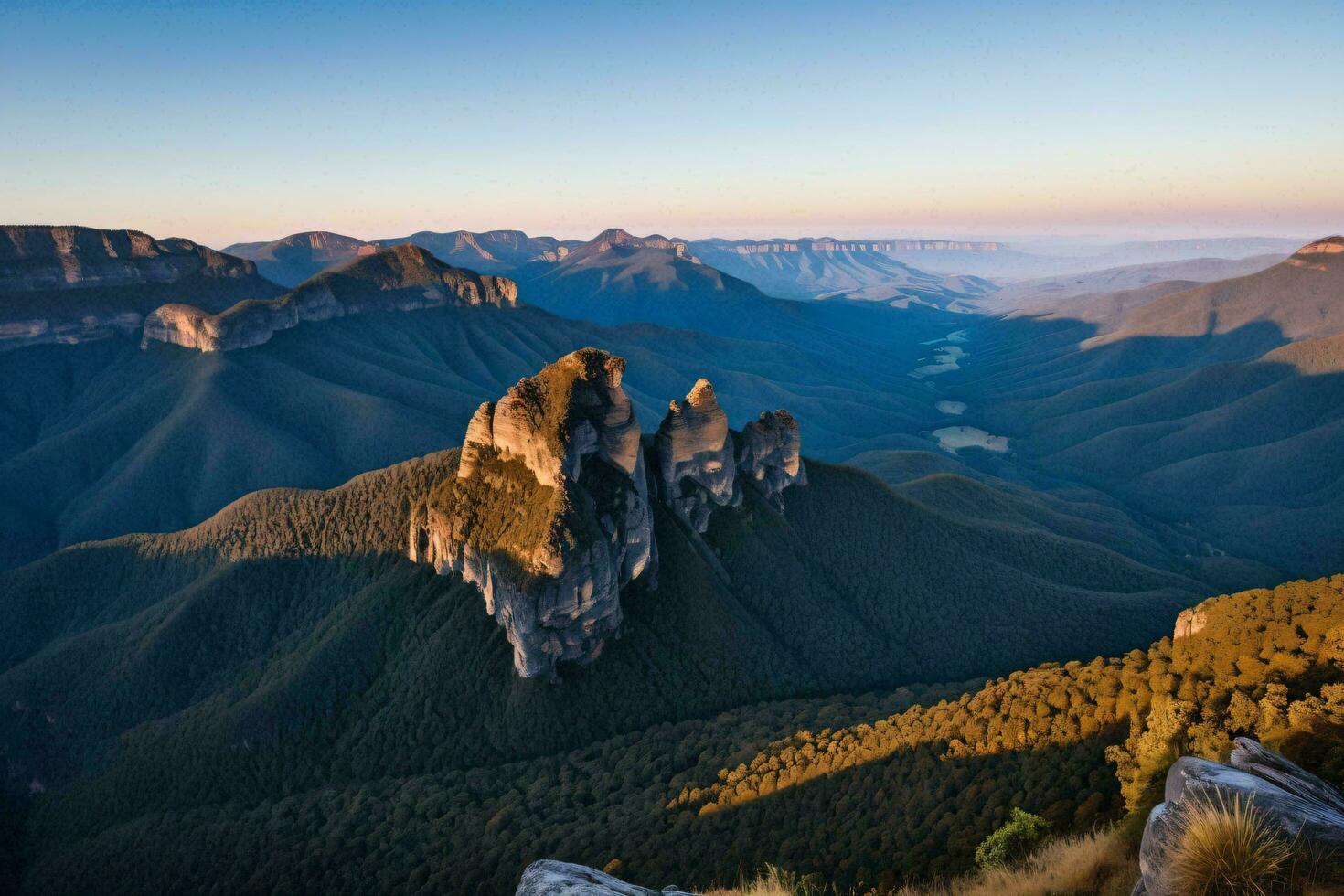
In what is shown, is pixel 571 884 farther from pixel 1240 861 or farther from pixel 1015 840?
pixel 1015 840

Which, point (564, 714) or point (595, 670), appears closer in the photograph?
point (564, 714)

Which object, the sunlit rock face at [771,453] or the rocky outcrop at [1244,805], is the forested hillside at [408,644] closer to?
the sunlit rock face at [771,453]

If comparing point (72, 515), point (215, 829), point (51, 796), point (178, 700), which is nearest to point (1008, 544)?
point (215, 829)

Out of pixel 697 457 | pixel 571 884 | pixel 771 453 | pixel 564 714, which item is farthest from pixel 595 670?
pixel 571 884

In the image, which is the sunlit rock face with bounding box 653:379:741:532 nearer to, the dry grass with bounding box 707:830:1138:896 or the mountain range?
the mountain range

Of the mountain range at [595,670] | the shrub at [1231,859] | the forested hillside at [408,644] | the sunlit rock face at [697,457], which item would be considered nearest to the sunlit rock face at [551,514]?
the mountain range at [595,670]

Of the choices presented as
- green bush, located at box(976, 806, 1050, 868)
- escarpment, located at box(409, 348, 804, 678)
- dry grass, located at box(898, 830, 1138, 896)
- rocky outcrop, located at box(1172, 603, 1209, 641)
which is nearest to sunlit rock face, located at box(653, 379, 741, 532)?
escarpment, located at box(409, 348, 804, 678)
